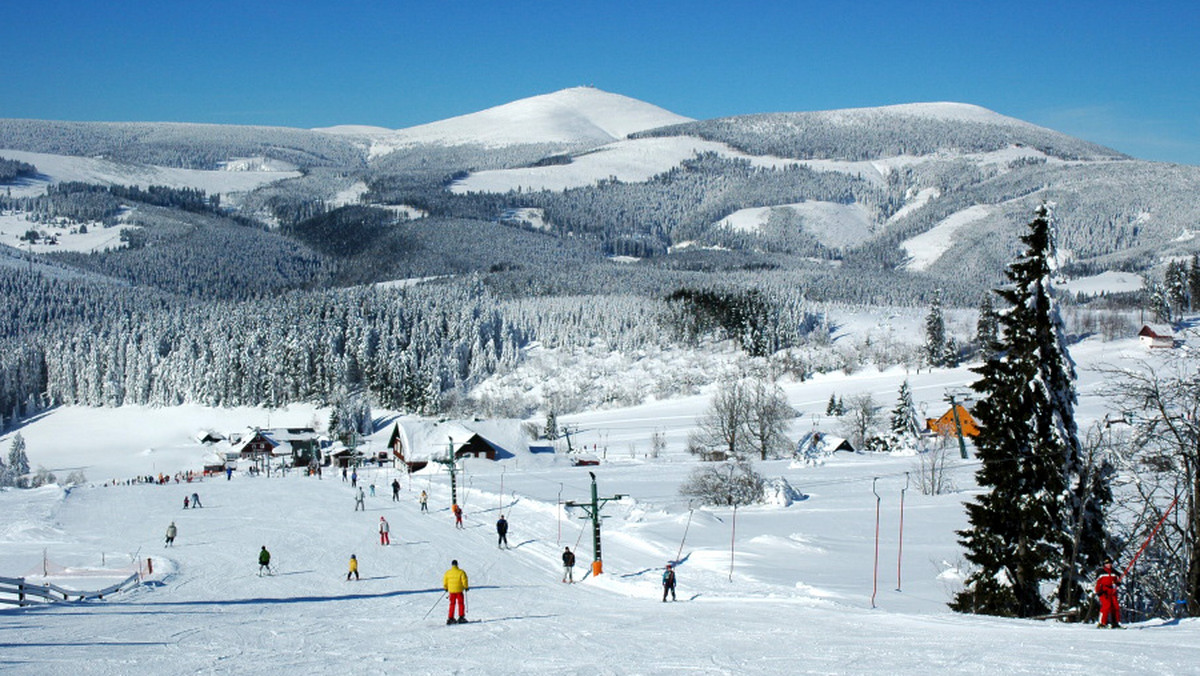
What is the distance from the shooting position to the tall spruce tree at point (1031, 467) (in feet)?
66.1

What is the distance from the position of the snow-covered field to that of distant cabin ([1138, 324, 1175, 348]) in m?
67.9

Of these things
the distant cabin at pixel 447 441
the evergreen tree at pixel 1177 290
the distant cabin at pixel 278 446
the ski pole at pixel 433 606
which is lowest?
the distant cabin at pixel 278 446

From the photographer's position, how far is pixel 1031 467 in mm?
20641

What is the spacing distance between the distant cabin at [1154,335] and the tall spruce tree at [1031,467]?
102198 mm

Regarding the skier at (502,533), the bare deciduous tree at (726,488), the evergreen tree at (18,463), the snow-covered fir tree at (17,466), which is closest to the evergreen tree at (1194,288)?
the bare deciduous tree at (726,488)

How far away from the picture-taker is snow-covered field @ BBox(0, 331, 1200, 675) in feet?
45.4

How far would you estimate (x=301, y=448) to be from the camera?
95812mm

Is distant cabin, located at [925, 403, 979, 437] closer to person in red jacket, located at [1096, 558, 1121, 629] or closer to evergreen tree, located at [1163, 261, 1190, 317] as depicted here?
person in red jacket, located at [1096, 558, 1121, 629]

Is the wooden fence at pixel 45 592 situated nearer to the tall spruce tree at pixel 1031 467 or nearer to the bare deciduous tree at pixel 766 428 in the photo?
the tall spruce tree at pixel 1031 467

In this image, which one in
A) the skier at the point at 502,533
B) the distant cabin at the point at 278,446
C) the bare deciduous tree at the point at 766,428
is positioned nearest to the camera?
the skier at the point at 502,533

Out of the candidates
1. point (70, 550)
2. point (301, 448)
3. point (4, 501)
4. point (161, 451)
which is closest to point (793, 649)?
point (70, 550)

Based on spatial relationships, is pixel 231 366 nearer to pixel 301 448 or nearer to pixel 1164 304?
pixel 301 448

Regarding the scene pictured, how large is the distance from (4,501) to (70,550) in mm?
21466

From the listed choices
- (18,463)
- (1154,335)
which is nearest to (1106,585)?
(18,463)
